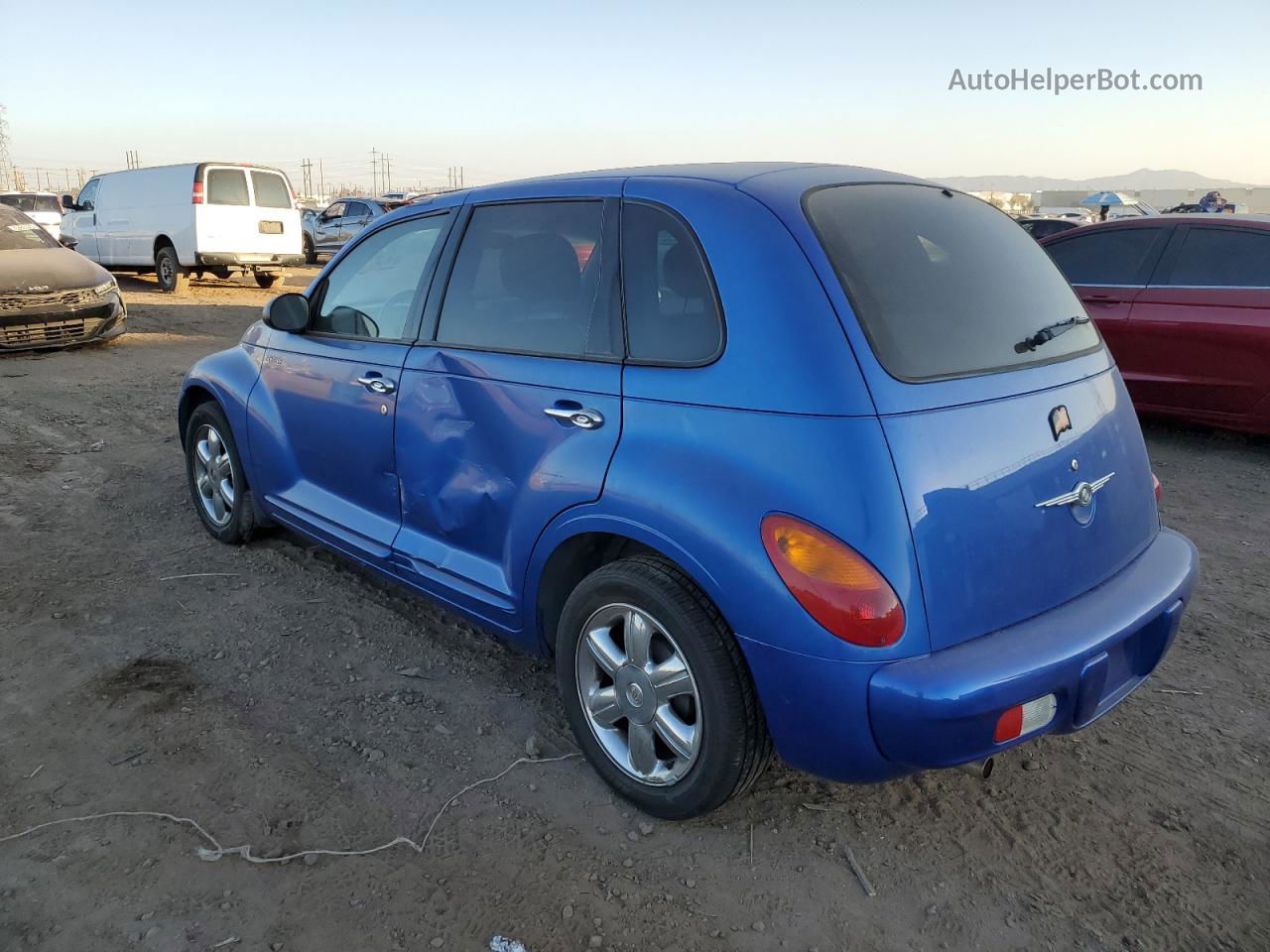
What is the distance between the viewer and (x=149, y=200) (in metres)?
14.6

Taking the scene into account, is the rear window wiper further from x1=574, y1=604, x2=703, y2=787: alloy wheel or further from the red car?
the red car

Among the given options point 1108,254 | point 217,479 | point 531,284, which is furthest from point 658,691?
point 1108,254

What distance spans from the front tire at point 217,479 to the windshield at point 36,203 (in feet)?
72.1

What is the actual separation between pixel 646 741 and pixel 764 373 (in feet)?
3.55

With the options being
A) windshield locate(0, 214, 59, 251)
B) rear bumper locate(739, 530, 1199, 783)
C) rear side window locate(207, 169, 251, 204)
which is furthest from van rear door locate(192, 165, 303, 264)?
rear bumper locate(739, 530, 1199, 783)

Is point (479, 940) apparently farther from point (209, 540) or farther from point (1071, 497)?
point (209, 540)

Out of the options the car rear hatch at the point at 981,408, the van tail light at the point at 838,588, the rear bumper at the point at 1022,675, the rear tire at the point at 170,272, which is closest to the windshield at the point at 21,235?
the rear tire at the point at 170,272

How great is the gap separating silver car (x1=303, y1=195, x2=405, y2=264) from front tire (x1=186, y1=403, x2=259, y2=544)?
55.8 feet

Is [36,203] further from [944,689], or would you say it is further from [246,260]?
[944,689]

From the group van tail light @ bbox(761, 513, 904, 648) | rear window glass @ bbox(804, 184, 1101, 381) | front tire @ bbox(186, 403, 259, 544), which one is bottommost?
front tire @ bbox(186, 403, 259, 544)

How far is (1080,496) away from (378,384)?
89.8 inches

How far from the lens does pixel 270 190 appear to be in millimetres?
14883

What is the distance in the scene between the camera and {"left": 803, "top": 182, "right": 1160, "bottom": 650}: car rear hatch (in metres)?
2.06

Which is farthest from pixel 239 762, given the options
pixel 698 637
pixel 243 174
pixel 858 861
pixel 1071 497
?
pixel 243 174
